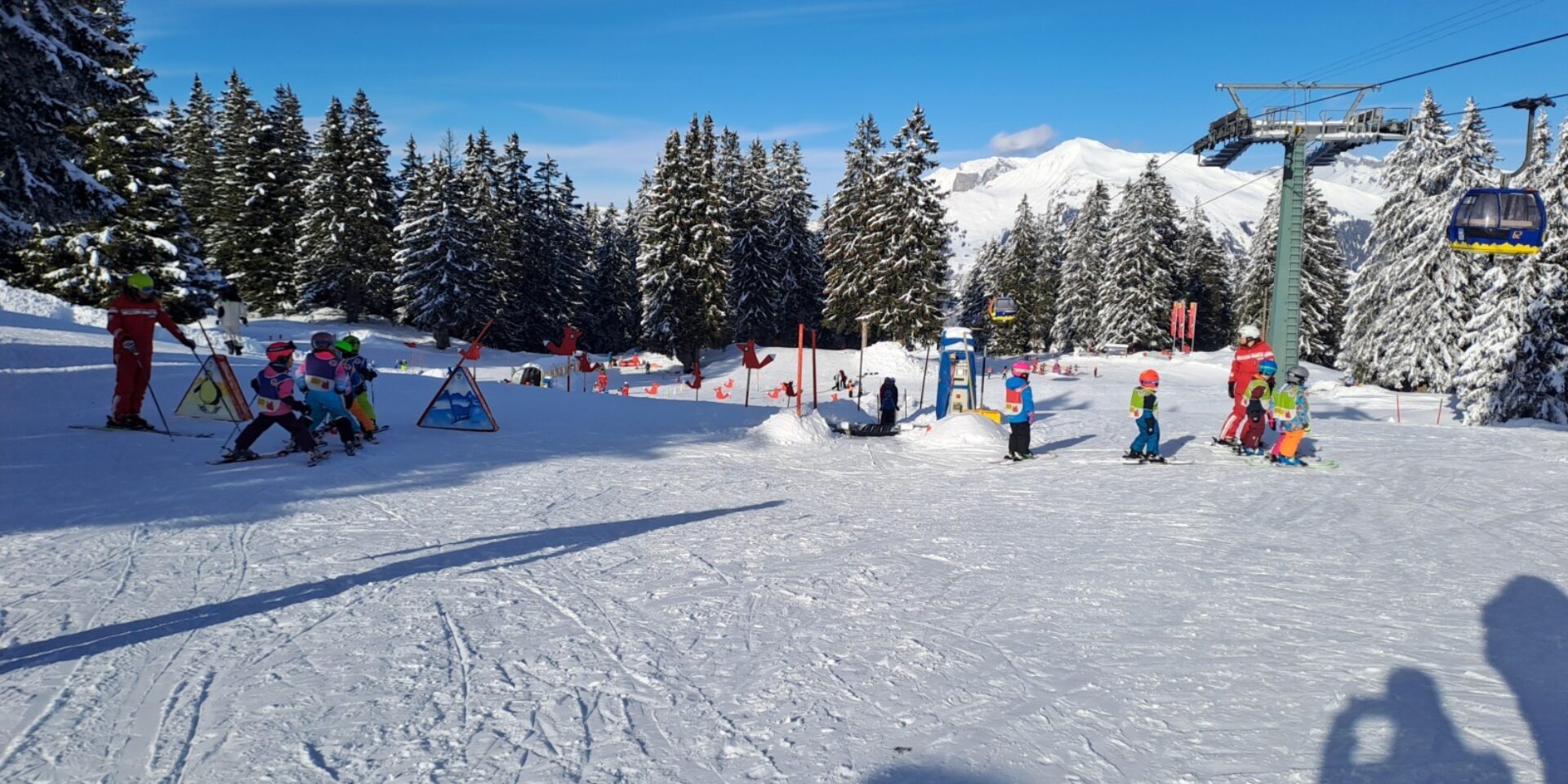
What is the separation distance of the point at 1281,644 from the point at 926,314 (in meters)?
38.3

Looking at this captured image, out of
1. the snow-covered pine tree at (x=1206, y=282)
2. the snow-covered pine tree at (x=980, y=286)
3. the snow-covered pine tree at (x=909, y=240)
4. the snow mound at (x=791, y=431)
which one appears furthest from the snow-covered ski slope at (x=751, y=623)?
the snow-covered pine tree at (x=980, y=286)

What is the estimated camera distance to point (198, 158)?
46.8m

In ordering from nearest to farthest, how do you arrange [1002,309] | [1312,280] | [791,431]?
[791,431], [1002,309], [1312,280]

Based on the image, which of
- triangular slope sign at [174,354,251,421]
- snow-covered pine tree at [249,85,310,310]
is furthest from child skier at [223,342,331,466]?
snow-covered pine tree at [249,85,310,310]

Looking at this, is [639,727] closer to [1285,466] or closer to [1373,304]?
[1285,466]

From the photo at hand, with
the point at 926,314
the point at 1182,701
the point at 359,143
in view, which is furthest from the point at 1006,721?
the point at 359,143

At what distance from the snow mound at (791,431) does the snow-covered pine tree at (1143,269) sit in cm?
4125

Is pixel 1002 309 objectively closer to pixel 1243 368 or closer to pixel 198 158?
pixel 1243 368

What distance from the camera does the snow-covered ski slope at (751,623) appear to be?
370cm

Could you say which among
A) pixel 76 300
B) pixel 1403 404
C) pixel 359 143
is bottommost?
pixel 1403 404

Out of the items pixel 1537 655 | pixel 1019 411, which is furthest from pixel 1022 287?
pixel 1537 655

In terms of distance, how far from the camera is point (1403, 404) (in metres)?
30.9

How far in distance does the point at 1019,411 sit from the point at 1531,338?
23.3m

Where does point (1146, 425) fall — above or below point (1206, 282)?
below
